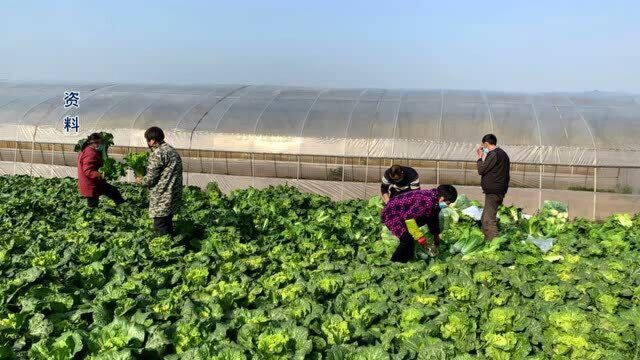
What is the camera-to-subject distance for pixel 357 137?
15.0 metres

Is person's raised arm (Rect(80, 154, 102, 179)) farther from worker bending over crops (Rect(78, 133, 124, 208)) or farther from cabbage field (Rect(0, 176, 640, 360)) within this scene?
cabbage field (Rect(0, 176, 640, 360))

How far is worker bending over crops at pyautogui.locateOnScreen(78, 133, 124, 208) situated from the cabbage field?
0.99 meters

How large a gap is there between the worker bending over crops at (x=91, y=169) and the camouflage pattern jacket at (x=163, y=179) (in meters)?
2.32

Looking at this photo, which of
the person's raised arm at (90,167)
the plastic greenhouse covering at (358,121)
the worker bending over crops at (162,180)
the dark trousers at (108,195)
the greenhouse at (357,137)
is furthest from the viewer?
the plastic greenhouse covering at (358,121)

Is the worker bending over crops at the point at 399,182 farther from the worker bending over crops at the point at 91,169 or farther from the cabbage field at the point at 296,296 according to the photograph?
the worker bending over crops at the point at 91,169

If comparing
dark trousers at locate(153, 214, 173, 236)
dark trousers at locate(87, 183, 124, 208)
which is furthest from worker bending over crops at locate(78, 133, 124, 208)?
dark trousers at locate(153, 214, 173, 236)

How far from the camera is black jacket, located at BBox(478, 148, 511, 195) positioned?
8297mm

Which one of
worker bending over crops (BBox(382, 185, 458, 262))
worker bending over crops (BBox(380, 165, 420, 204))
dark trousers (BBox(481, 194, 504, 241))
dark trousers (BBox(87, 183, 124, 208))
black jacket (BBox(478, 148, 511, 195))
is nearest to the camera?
worker bending over crops (BBox(382, 185, 458, 262))

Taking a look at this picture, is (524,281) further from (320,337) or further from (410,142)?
(410,142)

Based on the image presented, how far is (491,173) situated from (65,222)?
6.20m

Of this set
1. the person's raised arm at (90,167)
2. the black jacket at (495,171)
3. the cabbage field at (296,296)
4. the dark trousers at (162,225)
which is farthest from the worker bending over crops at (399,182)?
the person's raised arm at (90,167)

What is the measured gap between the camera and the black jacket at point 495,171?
830cm

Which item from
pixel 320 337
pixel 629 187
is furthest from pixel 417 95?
pixel 320 337

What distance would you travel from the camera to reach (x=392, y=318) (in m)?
4.14
